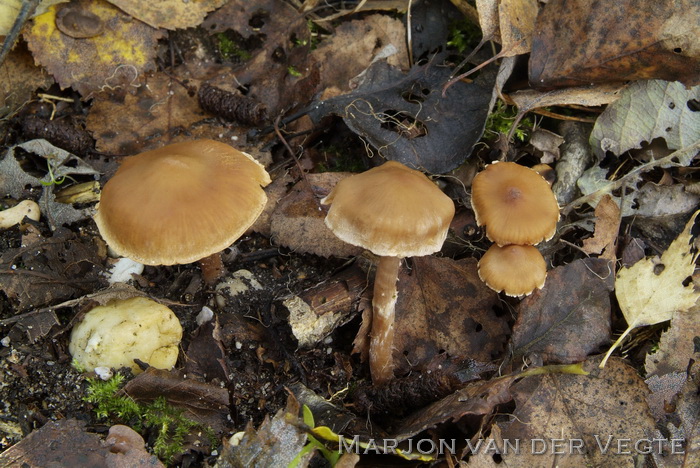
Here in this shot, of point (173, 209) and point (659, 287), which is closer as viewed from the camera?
point (173, 209)

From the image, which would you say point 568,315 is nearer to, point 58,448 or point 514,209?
point 514,209

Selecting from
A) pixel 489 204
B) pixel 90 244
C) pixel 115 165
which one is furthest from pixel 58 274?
pixel 489 204

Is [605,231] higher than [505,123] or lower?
lower

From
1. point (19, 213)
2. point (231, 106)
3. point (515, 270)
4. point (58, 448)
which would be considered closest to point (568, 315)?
point (515, 270)

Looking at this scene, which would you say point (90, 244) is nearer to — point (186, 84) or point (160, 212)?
point (160, 212)

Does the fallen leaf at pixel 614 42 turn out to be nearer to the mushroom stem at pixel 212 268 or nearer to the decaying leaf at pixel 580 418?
the decaying leaf at pixel 580 418

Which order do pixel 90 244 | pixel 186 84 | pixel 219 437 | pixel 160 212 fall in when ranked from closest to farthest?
pixel 160 212
pixel 219 437
pixel 90 244
pixel 186 84

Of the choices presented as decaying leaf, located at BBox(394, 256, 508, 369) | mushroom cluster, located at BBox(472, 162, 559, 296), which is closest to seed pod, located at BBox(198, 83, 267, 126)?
decaying leaf, located at BBox(394, 256, 508, 369)
